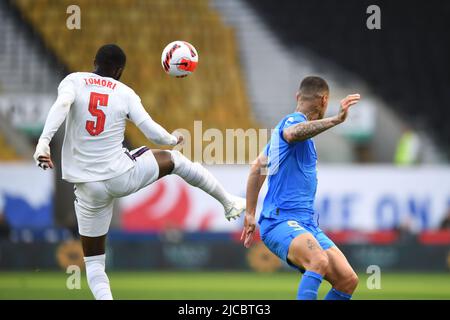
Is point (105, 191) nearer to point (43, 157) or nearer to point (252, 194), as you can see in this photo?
point (43, 157)

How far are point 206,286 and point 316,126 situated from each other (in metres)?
7.86

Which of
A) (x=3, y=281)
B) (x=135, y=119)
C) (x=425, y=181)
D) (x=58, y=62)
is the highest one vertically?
(x=58, y=62)

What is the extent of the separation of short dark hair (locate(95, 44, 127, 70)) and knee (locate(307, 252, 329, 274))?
2462 mm

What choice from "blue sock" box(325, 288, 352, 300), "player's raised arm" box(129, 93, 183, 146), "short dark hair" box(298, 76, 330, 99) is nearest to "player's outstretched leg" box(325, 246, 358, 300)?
"blue sock" box(325, 288, 352, 300)

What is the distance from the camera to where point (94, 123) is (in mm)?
7902

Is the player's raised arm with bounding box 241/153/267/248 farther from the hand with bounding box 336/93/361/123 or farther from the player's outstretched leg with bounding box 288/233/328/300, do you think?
the hand with bounding box 336/93/361/123

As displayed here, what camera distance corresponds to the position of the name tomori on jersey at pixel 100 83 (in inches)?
312

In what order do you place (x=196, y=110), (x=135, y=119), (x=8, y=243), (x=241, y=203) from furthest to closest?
(x=196, y=110) → (x=8, y=243) → (x=241, y=203) → (x=135, y=119)

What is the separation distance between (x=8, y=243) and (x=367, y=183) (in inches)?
313

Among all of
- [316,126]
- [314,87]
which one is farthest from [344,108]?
[314,87]

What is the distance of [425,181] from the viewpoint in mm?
20594

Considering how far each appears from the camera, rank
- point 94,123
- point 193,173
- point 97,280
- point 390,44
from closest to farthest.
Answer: point 94,123, point 97,280, point 193,173, point 390,44
